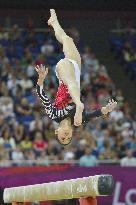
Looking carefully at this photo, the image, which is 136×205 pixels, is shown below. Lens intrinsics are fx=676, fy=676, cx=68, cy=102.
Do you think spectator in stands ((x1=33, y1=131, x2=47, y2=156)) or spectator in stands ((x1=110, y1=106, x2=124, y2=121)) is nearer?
spectator in stands ((x1=33, y1=131, x2=47, y2=156))

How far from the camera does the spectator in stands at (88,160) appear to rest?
39.7 feet

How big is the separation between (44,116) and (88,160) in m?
1.77

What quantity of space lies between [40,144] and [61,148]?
1.40ft

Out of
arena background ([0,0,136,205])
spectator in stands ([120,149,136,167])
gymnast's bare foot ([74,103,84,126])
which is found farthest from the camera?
spectator in stands ([120,149,136,167])

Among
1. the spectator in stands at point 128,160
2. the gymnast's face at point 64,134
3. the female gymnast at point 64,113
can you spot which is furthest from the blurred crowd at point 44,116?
the gymnast's face at point 64,134

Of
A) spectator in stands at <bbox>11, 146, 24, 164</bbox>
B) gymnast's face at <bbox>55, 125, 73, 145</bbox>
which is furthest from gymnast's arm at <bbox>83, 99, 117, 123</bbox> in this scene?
spectator in stands at <bbox>11, 146, 24, 164</bbox>

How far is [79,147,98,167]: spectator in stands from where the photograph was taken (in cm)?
1211

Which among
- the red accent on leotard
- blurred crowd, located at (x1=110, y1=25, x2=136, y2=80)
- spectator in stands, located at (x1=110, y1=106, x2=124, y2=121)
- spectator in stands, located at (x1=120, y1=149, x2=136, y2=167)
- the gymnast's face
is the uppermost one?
blurred crowd, located at (x1=110, y1=25, x2=136, y2=80)

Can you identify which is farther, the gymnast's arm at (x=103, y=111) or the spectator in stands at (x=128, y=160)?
the spectator in stands at (x=128, y=160)

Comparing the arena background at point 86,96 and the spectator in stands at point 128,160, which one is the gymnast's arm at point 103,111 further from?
the spectator in stands at point 128,160

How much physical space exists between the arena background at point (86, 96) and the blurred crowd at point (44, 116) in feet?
0.07

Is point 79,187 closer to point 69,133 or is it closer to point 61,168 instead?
point 69,133

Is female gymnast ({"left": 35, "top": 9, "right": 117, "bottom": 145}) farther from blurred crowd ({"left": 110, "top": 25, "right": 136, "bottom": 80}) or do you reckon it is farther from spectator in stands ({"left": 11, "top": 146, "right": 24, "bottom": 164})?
blurred crowd ({"left": 110, "top": 25, "right": 136, "bottom": 80})

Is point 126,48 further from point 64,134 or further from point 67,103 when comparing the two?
point 64,134
